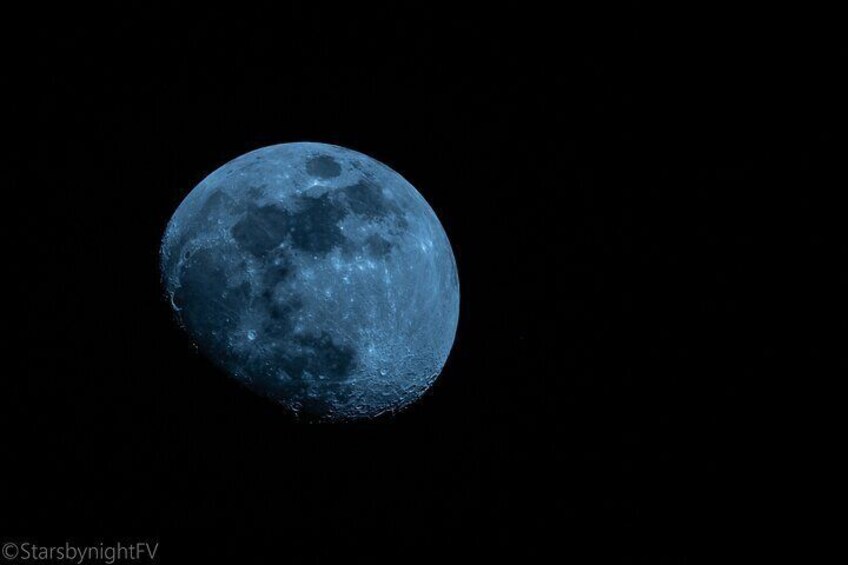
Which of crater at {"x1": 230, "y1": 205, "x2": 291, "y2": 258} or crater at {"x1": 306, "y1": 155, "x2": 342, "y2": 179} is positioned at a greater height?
crater at {"x1": 306, "y1": 155, "x2": 342, "y2": 179}

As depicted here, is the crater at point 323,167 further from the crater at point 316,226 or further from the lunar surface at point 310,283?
the crater at point 316,226

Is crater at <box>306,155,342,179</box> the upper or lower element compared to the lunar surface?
upper

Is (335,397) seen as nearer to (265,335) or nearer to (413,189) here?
(265,335)

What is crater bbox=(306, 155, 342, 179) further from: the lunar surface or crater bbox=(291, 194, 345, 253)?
crater bbox=(291, 194, 345, 253)

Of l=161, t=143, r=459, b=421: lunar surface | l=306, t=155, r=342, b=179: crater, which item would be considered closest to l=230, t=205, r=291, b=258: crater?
l=161, t=143, r=459, b=421: lunar surface

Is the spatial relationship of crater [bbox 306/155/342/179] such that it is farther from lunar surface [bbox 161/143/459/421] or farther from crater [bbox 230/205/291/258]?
crater [bbox 230/205/291/258]

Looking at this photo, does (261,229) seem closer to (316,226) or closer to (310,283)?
(316,226)

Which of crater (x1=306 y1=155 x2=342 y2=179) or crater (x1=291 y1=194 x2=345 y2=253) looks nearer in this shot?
crater (x1=291 y1=194 x2=345 y2=253)

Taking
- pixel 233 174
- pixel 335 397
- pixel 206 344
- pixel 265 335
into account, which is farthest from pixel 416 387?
pixel 233 174

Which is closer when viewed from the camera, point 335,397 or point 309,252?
point 309,252
